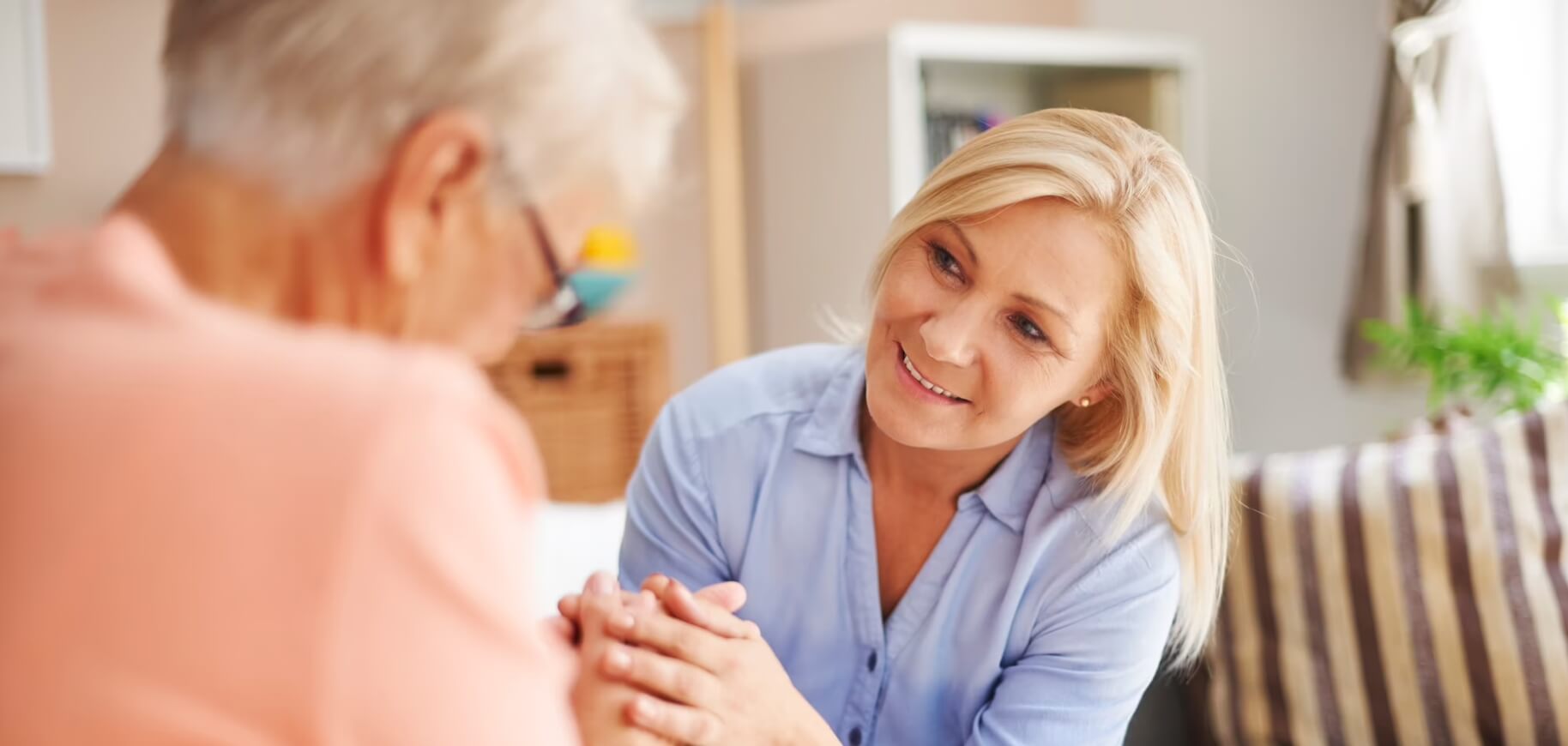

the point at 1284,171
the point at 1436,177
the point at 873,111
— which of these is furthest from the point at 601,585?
the point at 1284,171

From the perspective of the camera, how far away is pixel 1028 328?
127 centimetres

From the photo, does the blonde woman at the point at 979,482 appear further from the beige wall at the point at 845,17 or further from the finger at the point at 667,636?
the beige wall at the point at 845,17

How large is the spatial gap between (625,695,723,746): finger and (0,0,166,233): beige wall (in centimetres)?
249

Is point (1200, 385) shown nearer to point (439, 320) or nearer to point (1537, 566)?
point (1537, 566)

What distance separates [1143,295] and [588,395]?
7.18 feet

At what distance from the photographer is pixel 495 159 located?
0.64 meters

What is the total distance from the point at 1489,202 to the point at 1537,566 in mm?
1362

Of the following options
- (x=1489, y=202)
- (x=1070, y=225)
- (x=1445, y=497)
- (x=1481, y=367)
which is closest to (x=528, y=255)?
(x=1070, y=225)

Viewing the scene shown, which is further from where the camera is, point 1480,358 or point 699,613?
point 1480,358

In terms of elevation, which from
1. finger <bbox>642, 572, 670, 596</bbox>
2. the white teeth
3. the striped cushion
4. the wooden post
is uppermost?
the wooden post

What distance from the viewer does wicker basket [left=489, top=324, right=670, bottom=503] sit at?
3.22 metres

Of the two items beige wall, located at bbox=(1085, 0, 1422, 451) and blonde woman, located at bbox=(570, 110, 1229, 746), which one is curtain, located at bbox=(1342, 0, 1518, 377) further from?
blonde woman, located at bbox=(570, 110, 1229, 746)

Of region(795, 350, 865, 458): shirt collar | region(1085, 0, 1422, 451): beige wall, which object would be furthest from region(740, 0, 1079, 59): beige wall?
region(795, 350, 865, 458): shirt collar

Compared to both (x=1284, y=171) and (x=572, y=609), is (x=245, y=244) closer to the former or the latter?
(x=572, y=609)
